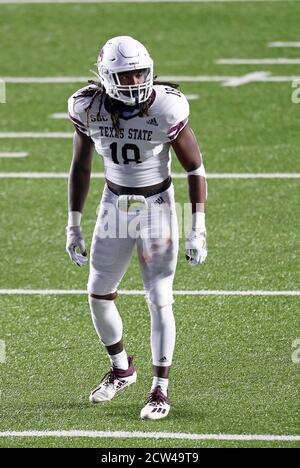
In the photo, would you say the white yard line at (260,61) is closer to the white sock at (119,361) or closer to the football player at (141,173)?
the football player at (141,173)

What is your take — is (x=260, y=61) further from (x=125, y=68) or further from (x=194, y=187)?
(x=125, y=68)

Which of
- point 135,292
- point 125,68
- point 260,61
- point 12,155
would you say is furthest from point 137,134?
point 260,61

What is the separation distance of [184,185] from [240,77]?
2846mm

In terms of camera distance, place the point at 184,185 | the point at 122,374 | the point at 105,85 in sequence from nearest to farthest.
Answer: the point at 105,85
the point at 122,374
the point at 184,185

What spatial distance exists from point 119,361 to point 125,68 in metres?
1.49

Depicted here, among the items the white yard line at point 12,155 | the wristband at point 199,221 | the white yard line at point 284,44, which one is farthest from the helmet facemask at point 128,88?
the white yard line at point 284,44

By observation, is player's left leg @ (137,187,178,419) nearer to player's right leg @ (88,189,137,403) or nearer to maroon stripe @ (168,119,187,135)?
player's right leg @ (88,189,137,403)

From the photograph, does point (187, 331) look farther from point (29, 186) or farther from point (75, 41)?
point (75, 41)

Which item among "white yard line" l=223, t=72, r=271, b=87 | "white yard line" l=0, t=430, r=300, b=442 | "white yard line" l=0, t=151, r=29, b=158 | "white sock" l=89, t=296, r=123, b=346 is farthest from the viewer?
"white yard line" l=223, t=72, r=271, b=87

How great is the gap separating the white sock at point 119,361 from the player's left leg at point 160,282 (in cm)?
30

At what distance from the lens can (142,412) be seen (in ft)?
19.0

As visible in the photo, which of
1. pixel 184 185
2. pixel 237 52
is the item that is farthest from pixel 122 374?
pixel 237 52

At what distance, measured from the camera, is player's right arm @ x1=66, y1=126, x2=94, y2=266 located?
6.03 m

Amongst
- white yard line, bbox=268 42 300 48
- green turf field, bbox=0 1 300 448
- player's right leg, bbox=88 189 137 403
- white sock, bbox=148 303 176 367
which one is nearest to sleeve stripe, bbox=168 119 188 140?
player's right leg, bbox=88 189 137 403
